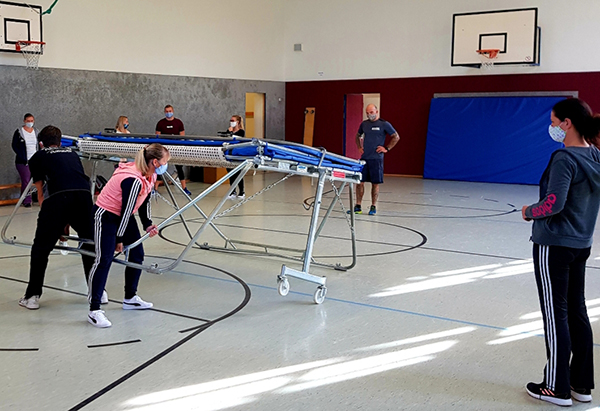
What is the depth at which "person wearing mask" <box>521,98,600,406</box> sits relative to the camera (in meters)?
3.22

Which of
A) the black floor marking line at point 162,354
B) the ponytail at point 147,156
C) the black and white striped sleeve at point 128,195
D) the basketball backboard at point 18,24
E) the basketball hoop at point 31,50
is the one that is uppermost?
the basketball backboard at point 18,24

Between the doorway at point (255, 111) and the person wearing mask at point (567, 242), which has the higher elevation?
the doorway at point (255, 111)

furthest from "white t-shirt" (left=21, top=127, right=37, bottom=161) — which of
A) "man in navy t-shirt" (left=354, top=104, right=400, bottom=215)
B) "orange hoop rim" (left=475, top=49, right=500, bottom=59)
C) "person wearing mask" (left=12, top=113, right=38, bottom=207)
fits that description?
"orange hoop rim" (left=475, top=49, right=500, bottom=59)

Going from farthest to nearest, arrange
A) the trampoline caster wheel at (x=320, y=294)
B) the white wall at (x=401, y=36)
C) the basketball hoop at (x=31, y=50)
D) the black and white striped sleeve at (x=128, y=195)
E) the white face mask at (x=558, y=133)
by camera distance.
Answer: the white wall at (x=401, y=36), the basketball hoop at (x=31, y=50), the trampoline caster wheel at (x=320, y=294), the black and white striped sleeve at (x=128, y=195), the white face mask at (x=558, y=133)

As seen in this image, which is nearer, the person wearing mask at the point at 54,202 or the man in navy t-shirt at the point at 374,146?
the person wearing mask at the point at 54,202

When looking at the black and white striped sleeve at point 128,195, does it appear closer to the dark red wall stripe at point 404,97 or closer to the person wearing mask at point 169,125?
the person wearing mask at point 169,125

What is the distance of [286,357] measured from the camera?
401 centimetres

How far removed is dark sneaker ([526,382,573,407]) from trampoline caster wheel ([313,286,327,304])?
206cm

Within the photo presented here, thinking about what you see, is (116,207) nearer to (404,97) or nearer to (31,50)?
(31,50)

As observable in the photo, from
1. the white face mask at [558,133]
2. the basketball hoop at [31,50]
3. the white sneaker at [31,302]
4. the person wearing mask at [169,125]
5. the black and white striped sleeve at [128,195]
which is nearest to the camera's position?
the white face mask at [558,133]

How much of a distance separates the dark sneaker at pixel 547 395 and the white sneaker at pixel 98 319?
112 inches

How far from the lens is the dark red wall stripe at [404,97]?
15.1 m

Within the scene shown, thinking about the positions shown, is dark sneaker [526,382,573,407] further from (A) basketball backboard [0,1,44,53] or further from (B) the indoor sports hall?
(A) basketball backboard [0,1,44,53]

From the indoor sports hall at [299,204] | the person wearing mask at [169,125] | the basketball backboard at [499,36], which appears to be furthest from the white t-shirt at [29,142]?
the basketball backboard at [499,36]
